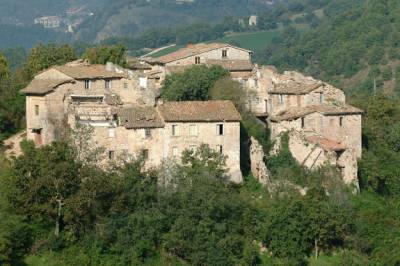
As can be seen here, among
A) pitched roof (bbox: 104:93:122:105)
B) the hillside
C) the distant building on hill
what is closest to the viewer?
pitched roof (bbox: 104:93:122:105)

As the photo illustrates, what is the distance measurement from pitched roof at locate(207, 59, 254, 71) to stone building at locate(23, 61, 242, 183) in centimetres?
805

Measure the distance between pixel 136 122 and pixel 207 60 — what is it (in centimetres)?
1239

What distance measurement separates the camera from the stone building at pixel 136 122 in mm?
45219

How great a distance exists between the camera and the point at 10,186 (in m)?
42.8

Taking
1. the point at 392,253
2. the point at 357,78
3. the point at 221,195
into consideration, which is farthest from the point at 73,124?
the point at 357,78

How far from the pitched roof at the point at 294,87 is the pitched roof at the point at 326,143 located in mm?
2703

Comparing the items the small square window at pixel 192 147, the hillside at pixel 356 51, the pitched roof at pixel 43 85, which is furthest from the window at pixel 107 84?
the hillside at pixel 356 51

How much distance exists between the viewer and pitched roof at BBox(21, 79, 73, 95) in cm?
4631

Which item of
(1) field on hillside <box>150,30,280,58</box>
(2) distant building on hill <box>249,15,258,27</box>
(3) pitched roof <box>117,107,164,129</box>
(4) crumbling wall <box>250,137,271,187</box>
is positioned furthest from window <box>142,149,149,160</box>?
(2) distant building on hill <box>249,15,258,27</box>

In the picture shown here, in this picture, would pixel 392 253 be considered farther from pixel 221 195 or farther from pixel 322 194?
pixel 221 195

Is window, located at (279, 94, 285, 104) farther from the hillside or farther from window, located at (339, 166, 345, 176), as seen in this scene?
the hillside

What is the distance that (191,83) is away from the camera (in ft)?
164

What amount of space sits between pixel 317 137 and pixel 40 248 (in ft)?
43.9

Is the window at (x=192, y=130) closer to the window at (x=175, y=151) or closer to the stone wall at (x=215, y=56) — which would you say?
the window at (x=175, y=151)
